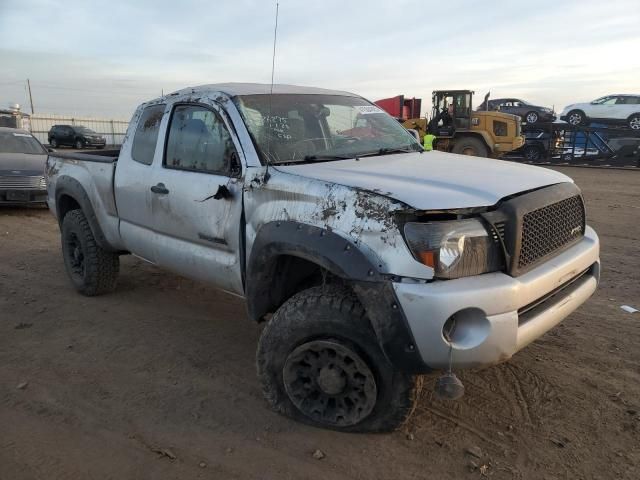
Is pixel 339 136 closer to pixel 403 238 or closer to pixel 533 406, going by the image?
pixel 403 238

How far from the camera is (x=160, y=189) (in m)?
3.89

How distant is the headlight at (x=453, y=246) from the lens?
2418 mm

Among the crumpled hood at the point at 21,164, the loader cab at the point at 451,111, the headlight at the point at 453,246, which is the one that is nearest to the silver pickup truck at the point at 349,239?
the headlight at the point at 453,246

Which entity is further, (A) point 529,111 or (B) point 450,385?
(A) point 529,111

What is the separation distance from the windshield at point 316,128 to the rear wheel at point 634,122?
2128cm

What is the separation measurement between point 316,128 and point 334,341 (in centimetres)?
161

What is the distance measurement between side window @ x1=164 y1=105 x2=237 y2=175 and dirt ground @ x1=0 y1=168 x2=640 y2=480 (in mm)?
1393

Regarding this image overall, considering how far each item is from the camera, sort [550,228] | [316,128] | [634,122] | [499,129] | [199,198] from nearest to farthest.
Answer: [550,228], [199,198], [316,128], [499,129], [634,122]

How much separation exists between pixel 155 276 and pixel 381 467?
13.2 feet

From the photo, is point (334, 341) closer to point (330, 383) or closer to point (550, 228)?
point (330, 383)

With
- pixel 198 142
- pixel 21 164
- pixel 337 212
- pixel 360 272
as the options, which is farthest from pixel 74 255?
pixel 21 164

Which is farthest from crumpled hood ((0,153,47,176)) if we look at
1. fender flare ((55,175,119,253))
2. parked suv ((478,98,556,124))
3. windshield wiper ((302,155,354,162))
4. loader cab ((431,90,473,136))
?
parked suv ((478,98,556,124))

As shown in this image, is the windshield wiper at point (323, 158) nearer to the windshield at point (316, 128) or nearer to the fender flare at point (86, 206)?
the windshield at point (316, 128)

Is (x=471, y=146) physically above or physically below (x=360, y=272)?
above
